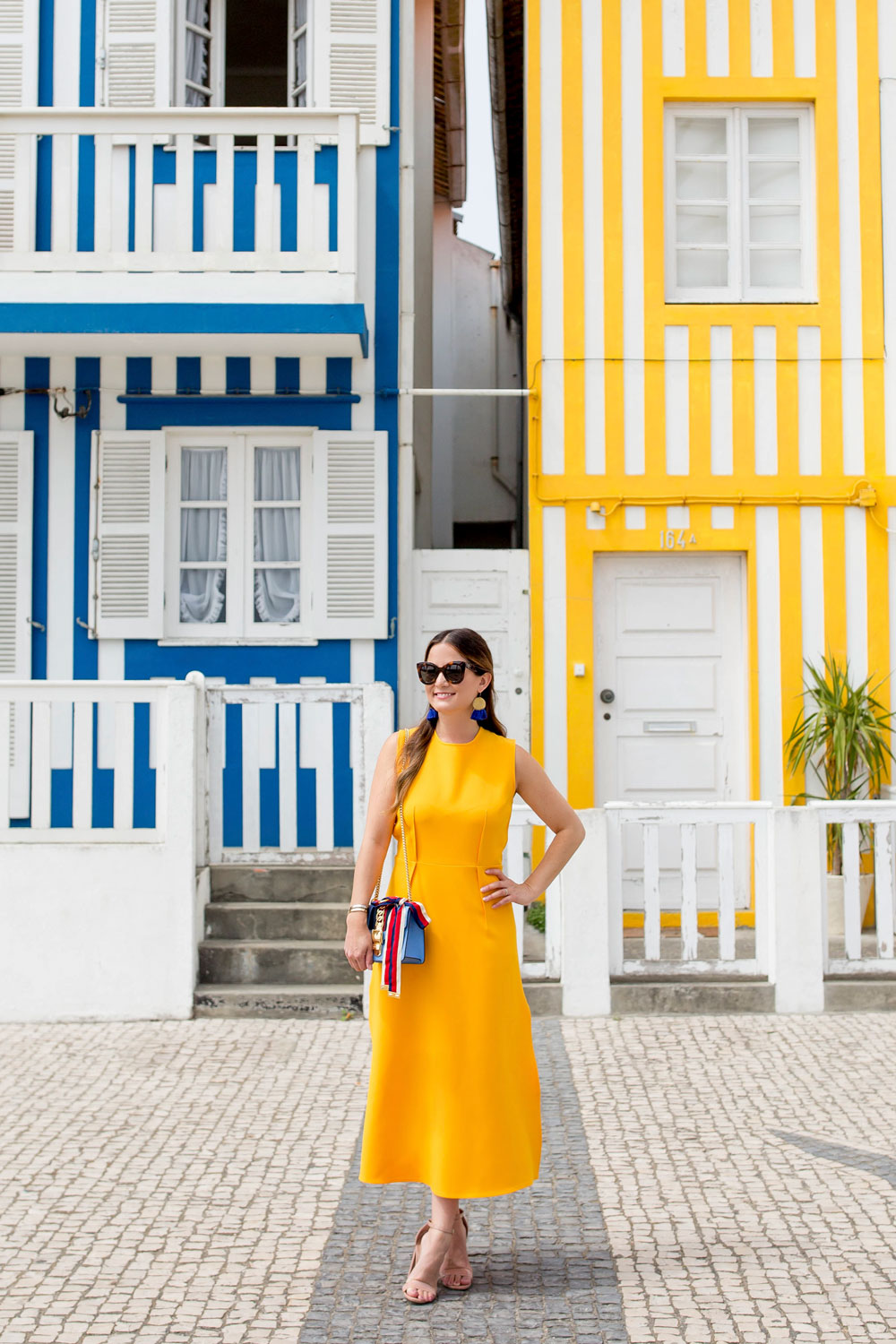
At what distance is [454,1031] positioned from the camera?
3.20 metres

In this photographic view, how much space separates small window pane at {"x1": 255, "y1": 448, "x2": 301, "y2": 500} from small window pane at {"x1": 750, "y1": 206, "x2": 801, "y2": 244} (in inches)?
137

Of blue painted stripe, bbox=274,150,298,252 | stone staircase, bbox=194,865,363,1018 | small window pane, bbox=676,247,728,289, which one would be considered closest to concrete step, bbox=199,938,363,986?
stone staircase, bbox=194,865,363,1018

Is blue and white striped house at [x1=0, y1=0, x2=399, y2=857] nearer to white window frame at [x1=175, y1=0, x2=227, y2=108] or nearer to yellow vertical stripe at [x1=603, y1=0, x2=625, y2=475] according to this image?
white window frame at [x1=175, y1=0, x2=227, y2=108]

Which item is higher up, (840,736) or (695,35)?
(695,35)

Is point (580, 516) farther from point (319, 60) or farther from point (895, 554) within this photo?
point (319, 60)

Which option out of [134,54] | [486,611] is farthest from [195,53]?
[486,611]

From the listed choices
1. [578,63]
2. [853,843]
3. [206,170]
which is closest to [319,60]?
[206,170]

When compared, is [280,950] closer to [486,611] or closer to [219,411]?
[486,611]

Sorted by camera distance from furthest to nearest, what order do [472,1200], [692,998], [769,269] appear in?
[769,269], [692,998], [472,1200]

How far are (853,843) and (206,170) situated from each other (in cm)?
565

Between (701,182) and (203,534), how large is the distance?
4174mm

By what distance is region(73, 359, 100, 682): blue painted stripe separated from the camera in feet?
26.7

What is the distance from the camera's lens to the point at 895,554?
818cm

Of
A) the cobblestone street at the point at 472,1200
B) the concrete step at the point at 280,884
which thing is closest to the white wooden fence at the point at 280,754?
the concrete step at the point at 280,884
